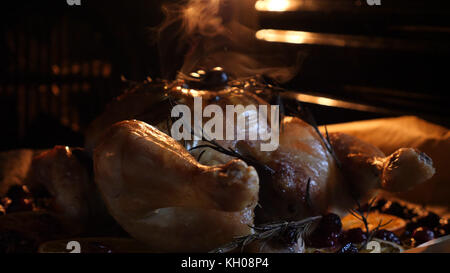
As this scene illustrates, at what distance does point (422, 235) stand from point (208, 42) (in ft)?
3.40

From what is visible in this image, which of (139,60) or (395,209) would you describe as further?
(139,60)

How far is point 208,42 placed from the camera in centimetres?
181

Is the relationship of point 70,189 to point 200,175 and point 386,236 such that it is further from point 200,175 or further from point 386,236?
point 386,236

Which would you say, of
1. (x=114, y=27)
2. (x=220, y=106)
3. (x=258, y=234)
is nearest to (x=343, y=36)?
(x=114, y=27)

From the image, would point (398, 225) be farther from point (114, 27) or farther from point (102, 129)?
point (114, 27)

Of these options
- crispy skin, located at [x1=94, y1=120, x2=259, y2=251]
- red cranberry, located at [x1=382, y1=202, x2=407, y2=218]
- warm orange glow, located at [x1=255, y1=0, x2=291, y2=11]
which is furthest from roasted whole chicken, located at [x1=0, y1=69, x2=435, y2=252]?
warm orange glow, located at [x1=255, y1=0, x2=291, y2=11]

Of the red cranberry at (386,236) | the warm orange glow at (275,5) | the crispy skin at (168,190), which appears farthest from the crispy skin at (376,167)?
the warm orange glow at (275,5)

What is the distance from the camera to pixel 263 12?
128 inches

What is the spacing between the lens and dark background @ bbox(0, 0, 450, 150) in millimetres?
2736

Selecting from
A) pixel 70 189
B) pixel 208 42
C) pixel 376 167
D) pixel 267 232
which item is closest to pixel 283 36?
pixel 208 42

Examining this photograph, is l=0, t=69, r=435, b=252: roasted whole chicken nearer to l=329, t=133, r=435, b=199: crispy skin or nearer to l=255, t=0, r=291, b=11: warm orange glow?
l=329, t=133, r=435, b=199: crispy skin

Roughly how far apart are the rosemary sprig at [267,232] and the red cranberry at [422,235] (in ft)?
1.78

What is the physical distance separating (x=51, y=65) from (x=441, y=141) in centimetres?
330

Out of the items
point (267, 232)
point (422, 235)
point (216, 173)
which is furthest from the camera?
point (422, 235)
